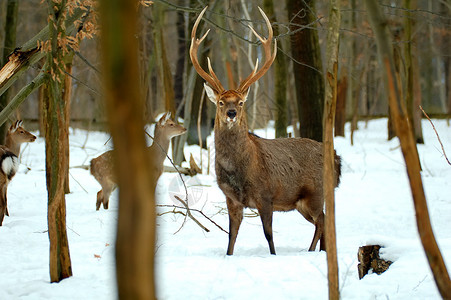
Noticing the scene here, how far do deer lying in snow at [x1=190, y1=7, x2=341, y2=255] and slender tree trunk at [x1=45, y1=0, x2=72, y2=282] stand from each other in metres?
1.98

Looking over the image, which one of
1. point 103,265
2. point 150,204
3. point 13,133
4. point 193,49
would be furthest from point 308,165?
point 13,133

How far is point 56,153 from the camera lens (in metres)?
4.15

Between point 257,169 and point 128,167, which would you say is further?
point 257,169

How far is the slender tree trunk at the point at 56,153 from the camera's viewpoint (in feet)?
13.4

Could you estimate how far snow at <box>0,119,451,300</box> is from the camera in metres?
4.01

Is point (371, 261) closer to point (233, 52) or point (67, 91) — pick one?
point (67, 91)

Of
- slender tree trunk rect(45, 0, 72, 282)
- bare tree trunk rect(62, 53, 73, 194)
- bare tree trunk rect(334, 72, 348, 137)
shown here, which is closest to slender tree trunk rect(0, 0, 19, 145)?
bare tree trunk rect(62, 53, 73, 194)

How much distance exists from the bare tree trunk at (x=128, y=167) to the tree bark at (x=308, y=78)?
29.3 feet

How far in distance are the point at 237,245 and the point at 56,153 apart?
3079 millimetres

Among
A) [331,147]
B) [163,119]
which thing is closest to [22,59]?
[331,147]

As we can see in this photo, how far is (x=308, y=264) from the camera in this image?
4.85 m

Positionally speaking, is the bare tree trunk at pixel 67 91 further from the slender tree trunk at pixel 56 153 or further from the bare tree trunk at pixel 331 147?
the bare tree trunk at pixel 331 147

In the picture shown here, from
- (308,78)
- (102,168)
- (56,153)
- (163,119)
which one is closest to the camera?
(56,153)

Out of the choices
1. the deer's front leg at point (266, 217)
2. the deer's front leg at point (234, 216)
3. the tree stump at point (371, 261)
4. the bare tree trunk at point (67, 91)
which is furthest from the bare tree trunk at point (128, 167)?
the deer's front leg at point (234, 216)
